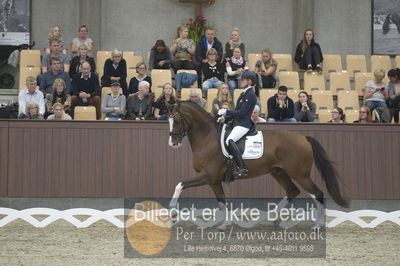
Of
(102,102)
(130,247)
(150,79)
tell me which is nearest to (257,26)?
(150,79)

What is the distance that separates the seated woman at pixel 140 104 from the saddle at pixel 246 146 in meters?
2.67

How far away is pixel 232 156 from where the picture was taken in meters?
10.2

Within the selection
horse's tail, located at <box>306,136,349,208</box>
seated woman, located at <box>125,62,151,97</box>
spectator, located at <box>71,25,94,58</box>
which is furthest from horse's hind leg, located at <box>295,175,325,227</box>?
spectator, located at <box>71,25,94,58</box>

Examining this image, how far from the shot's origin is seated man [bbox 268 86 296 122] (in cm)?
1258

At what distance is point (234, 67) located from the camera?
46.5 feet

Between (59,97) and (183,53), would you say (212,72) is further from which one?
(59,97)

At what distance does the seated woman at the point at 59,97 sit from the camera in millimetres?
12798

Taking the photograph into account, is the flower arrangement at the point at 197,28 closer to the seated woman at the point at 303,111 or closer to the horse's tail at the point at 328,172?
the seated woman at the point at 303,111

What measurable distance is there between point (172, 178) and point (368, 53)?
8653mm

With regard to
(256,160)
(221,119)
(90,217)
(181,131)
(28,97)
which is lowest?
(90,217)

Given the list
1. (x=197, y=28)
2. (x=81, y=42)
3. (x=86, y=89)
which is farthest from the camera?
(x=197, y=28)

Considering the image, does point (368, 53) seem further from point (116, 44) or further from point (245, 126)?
point (245, 126)

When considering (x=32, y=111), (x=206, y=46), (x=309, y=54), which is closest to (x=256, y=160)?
(x=32, y=111)

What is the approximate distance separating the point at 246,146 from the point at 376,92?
5.09 meters
